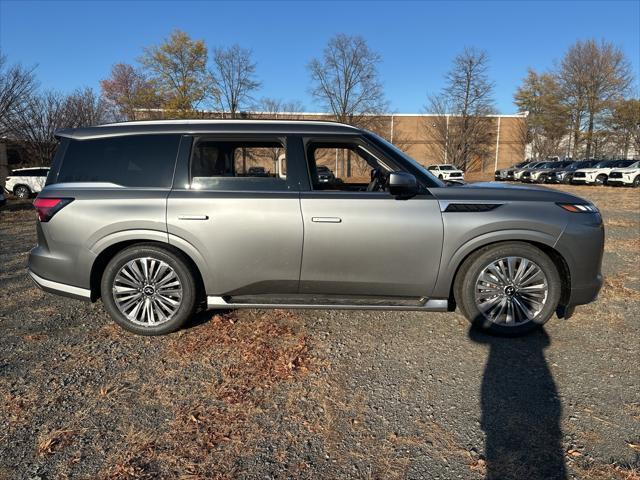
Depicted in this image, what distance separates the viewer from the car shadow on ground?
2217mm

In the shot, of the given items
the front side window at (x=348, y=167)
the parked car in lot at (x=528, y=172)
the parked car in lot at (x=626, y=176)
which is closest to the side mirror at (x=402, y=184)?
the front side window at (x=348, y=167)

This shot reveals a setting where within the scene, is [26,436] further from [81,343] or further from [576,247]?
[576,247]

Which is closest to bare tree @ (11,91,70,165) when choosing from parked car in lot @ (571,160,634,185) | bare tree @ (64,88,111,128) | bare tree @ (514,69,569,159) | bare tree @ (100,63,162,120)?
bare tree @ (64,88,111,128)

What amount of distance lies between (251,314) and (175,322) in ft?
2.71

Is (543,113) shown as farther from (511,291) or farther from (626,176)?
(511,291)

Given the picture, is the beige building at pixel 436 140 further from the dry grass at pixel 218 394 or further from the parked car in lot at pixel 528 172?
the dry grass at pixel 218 394

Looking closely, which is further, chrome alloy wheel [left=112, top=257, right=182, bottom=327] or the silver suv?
chrome alloy wheel [left=112, top=257, right=182, bottom=327]

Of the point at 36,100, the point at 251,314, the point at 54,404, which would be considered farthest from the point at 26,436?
the point at 36,100

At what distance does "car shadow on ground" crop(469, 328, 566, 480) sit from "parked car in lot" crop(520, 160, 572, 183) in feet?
115

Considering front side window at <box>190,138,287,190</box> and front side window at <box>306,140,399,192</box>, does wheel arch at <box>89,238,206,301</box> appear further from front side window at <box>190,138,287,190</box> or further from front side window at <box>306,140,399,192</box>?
front side window at <box>306,140,399,192</box>

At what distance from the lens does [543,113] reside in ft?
164

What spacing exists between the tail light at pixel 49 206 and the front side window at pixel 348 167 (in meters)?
2.24

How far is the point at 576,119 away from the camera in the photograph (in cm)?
4778

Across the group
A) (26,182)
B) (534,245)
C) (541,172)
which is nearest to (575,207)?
(534,245)
